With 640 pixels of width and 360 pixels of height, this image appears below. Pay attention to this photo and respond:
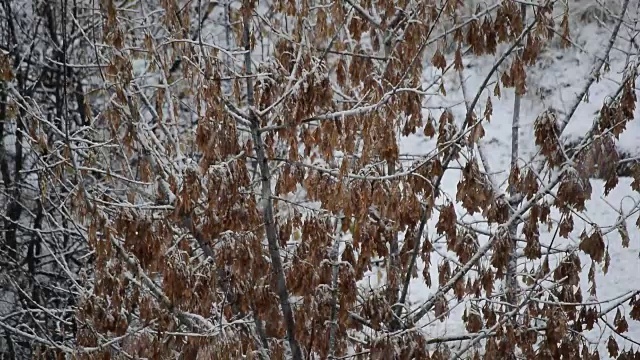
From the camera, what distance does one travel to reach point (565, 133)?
34.9 ft

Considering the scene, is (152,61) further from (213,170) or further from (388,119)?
(388,119)

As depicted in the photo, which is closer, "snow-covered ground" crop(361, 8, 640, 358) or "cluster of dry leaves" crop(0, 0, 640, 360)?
"cluster of dry leaves" crop(0, 0, 640, 360)

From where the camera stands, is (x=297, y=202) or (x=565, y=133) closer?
(x=297, y=202)

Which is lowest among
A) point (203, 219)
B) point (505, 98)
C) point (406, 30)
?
point (203, 219)

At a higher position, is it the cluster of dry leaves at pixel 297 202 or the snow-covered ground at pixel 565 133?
the snow-covered ground at pixel 565 133

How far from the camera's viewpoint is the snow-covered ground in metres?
9.39

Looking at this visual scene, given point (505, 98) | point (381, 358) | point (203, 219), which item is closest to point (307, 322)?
point (381, 358)

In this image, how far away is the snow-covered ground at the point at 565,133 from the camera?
939cm

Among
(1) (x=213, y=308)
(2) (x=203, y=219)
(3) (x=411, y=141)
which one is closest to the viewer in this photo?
(2) (x=203, y=219)

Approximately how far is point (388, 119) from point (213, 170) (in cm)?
89

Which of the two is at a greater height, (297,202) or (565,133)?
(565,133)

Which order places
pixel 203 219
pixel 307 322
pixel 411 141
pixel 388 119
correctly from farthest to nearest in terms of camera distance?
pixel 411 141, pixel 307 322, pixel 203 219, pixel 388 119

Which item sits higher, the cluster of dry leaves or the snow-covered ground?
the snow-covered ground

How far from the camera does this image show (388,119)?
364cm
